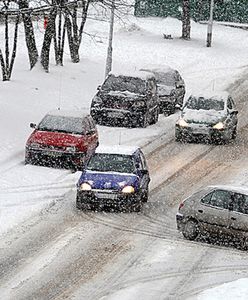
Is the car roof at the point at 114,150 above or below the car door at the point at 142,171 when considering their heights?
above

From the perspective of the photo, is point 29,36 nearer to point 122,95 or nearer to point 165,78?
point 165,78

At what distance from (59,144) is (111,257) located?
8.02 meters

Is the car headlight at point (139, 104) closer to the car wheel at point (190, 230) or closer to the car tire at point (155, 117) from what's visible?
the car tire at point (155, 117)

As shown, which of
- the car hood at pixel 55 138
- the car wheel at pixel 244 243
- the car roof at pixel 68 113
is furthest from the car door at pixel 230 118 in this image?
the car wheel at pixel 244 243

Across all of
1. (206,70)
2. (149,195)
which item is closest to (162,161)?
(149,195)

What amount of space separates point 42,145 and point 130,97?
7.20 metres

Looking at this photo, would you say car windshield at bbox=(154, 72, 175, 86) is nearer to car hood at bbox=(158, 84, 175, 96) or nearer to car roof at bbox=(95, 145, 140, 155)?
car hood at bbox=(158, 84, 175, 96)

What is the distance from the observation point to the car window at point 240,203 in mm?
20969

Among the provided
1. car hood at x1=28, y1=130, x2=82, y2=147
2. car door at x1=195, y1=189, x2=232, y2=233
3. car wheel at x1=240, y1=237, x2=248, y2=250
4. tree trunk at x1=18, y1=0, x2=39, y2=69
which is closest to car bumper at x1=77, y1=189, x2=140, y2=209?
car door at x1=195, y1=189, x2=232, y2=233

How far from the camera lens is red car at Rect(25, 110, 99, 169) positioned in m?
27.4

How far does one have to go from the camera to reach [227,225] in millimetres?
21016

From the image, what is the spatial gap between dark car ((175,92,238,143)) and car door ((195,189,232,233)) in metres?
11.3

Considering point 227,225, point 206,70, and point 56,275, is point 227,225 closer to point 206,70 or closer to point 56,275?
point 56,275

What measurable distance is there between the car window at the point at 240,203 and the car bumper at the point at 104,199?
3.19m
